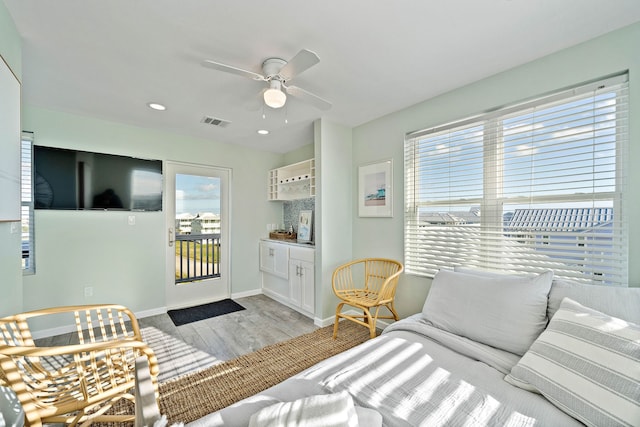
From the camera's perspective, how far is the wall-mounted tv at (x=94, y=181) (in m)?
2.81

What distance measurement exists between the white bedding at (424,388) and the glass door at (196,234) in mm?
3131

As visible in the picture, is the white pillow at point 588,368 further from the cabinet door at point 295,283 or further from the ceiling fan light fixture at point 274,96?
the cabinet door at point 295,283

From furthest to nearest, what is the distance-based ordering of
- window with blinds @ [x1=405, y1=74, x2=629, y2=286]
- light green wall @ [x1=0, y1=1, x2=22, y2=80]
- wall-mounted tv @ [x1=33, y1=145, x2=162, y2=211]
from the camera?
wall-mounted tv @ [x1=33, y1=145, x2=162, y2=211]
window with blinds @ [x1=405, y1=74, x2=629, y2=286]
light green wall @ [x1=0, y1=1, x2=22, y2=80]

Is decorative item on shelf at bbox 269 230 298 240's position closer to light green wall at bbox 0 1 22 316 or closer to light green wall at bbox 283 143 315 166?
light green wall at bbox 283 143 315 166

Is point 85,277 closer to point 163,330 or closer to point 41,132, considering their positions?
point 163,330

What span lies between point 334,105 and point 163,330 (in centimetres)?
318

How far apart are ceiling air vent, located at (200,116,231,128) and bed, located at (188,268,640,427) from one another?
291cm

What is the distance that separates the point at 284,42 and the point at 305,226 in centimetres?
264

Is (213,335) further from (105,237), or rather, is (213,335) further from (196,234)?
(105,237)

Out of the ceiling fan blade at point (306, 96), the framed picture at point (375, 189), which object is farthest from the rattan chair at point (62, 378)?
the framed picture at point (375, 189)

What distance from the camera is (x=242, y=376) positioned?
6.94 ft

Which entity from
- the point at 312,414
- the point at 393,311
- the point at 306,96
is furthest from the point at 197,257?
the point at 312,414

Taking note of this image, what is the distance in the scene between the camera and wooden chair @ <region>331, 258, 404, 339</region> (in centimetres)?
249

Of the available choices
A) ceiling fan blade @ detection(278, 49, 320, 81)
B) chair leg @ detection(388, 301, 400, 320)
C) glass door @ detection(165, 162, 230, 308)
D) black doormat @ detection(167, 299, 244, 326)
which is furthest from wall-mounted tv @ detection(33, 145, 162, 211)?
chair leg @ detection(388, 301, 400, 320)
